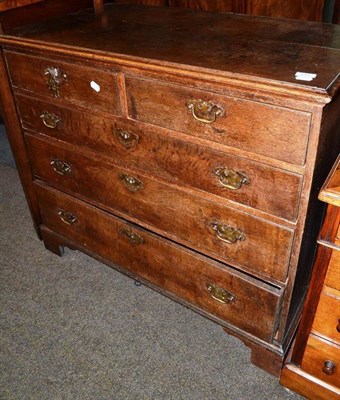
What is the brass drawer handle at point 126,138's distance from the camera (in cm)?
137

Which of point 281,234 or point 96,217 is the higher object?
point 281,234

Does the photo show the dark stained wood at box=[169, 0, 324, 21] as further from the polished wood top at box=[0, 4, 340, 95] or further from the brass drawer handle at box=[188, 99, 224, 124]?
the brass drawer handle at box=[188, 99, 224, 124]

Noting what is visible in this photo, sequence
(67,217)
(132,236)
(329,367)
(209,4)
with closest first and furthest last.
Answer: (329,367) → (132,236) → (209,4) → (67,217)

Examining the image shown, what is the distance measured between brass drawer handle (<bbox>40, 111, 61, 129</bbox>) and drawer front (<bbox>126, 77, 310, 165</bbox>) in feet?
1.31

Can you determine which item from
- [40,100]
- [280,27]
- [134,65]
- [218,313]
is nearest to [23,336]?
[218,313]

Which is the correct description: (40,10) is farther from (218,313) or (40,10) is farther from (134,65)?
(218,313)

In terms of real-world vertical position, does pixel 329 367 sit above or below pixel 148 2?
below

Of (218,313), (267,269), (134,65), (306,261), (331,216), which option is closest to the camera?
(331,216)

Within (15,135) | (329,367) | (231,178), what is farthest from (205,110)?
(15,135)

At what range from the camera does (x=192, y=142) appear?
1230 millimetres

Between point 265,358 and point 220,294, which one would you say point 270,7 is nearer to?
Answer: point 220,294

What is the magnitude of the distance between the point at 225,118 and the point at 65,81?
62 cm

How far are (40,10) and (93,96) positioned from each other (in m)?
0.51

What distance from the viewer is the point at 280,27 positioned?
4.59ft
